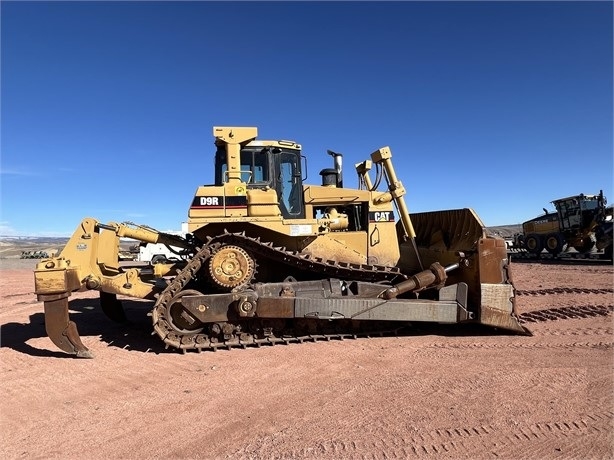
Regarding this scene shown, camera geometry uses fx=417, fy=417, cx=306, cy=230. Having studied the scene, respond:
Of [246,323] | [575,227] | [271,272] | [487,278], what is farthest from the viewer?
[575,227]

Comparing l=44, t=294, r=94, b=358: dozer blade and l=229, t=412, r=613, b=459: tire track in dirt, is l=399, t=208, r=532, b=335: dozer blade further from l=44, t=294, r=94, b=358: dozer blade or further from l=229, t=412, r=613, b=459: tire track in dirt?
l=44, t=294, r=94, b=358: dozer blade

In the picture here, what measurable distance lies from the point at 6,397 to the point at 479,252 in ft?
22.1

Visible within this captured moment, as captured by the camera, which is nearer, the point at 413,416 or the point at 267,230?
the point at 413,416

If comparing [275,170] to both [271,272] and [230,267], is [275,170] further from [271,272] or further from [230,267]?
[230,267]

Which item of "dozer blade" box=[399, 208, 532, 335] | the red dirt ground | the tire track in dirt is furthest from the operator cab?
the tire track in dirt

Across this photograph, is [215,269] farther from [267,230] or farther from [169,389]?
[169,389]

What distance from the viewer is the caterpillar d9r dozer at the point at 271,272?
20.8ft

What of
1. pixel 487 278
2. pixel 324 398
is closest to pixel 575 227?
pixel 487 278

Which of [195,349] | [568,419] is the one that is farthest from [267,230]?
[568,419]

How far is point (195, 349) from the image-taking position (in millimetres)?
6355

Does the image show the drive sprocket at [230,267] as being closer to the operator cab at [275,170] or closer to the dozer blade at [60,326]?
the operator cab at [275,170]

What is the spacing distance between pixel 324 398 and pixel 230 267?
270 centimetres

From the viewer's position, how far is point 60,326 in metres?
6.09

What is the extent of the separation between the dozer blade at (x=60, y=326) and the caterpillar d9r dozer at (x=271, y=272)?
1 centimetres
